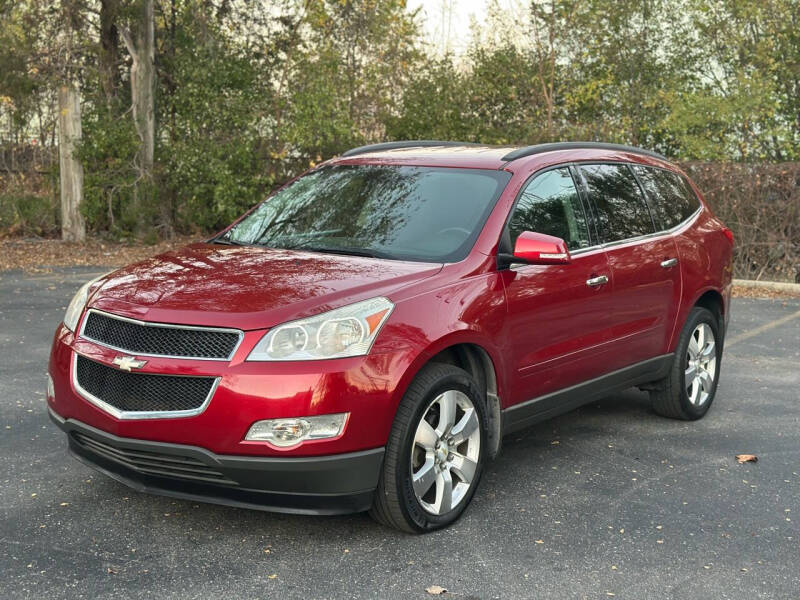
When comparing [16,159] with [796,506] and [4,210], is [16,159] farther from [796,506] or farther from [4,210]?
[796,506]

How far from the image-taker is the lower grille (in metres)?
4.18

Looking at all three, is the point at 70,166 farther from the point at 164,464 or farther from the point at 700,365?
the point at 164,464

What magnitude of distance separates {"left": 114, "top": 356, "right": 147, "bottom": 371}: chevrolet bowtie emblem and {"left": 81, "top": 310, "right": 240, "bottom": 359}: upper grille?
0.14ft

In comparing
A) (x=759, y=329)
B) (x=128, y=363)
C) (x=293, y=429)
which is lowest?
(x=759, y=329)

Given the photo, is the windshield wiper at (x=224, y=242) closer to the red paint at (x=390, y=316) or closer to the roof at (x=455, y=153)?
the red paint at (x=390, y=316)

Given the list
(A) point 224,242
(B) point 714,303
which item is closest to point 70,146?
(A) point 224,242

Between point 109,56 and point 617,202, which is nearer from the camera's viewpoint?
point 617,202

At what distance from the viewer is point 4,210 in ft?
55.2

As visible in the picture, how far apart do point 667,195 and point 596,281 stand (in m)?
1.45

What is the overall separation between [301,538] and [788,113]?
1531 centimetres

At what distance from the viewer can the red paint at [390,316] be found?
4.09 m

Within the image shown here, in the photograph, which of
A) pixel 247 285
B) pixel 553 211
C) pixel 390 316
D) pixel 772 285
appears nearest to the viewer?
pixel 390 316

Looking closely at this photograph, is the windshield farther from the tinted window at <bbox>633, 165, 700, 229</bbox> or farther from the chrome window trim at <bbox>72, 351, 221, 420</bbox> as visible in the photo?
the tinted window at <bbox>633, 165, 700, 229</bbox>

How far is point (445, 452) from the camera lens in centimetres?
466
